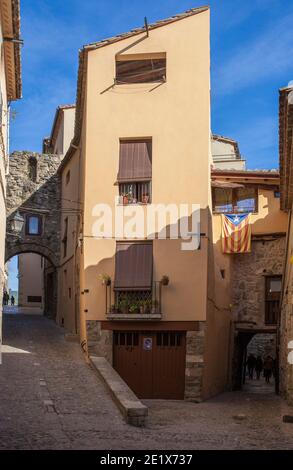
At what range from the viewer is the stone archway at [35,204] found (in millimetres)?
28734

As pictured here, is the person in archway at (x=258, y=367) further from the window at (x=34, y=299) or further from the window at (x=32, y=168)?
the window at (x=34, y=299)

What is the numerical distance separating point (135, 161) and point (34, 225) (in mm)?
9633

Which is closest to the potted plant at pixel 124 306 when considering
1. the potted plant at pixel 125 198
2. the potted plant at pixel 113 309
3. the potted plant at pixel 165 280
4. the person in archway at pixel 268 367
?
the potted plant at pixel 113 309

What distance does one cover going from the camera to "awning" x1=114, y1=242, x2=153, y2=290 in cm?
1989

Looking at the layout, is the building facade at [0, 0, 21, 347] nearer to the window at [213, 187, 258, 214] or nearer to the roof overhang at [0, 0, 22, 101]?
the roof overhang at [0, 0, 22, 101]

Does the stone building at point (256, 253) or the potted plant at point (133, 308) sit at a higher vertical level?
the stone building at point (256, 253)

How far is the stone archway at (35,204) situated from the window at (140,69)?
8.96 metres

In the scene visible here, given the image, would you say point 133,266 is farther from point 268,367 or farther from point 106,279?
point 268,367

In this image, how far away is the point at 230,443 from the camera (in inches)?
471

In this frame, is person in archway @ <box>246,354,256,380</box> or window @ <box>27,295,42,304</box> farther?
window @ <box>27,295,42,304</box>

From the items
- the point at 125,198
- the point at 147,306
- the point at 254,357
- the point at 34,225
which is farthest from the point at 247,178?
the point at 254,357

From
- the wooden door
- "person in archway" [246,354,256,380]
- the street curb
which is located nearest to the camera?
the street curb

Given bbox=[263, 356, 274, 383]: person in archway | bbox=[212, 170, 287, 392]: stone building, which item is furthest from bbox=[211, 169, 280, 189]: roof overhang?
bbox=[263, 356, 274, 383]: person in archway

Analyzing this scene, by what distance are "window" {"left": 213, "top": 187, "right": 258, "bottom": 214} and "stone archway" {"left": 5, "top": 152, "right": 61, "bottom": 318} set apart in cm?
814
